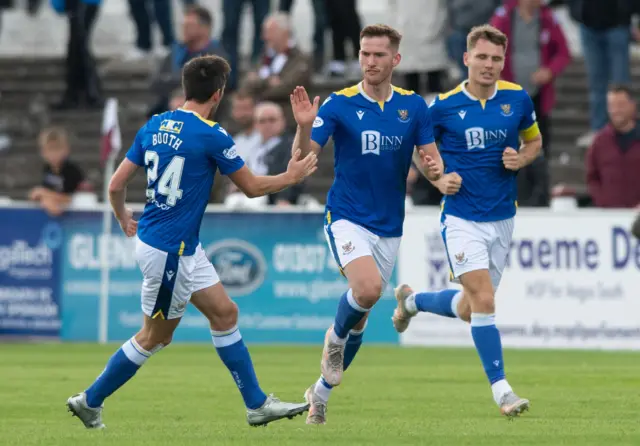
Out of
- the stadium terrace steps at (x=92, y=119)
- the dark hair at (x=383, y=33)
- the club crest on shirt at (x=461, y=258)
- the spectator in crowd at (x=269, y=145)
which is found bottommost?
the stadium terrace steps at (x=92, y=119)

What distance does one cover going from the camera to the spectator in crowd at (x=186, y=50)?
19.2 metres

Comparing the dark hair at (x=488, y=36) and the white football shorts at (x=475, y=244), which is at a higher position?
the dark hair at (x=488, y=36)

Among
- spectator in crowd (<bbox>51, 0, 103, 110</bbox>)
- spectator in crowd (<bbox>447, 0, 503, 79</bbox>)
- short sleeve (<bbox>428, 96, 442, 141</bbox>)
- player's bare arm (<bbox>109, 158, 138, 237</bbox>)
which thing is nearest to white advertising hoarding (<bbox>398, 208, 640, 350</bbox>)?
spectator in crowd (<bbox>447, 0, 503, 79</bbox>)

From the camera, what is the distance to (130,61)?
83.0 ft

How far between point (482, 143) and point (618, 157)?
6.57 metres

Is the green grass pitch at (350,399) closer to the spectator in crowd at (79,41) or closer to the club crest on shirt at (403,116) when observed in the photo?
the club crest on shirt at (403,116)

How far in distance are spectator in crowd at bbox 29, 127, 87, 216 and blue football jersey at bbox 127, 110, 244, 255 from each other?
9.41 meters

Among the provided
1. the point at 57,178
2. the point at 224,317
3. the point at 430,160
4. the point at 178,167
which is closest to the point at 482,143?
the point at 430,160

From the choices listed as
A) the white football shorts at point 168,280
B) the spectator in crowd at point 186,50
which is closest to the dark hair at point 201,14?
the spectator in crowd at point 186,50

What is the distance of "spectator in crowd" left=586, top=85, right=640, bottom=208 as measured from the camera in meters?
17.8

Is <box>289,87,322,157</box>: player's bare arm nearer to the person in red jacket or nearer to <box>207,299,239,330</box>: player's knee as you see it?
<box>207,299,239,330</box>: player's knee

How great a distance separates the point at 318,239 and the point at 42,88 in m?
8.07

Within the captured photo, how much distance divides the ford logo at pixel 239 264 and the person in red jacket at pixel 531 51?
12.0 ft

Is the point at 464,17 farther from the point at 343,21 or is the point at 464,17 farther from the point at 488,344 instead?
the point at 488,344
